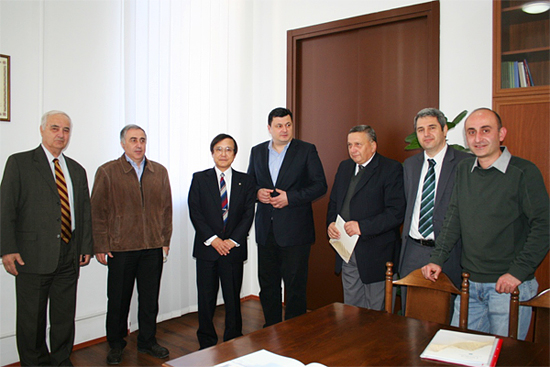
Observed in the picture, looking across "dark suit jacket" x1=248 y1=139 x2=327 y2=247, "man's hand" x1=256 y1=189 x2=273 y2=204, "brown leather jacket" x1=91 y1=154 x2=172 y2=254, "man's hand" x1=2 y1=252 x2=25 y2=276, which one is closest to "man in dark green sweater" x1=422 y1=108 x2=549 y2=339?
"dark suit jacket" x1=248 y1=139 x2=327 y2=247

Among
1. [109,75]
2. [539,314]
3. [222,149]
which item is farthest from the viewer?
[109,75]

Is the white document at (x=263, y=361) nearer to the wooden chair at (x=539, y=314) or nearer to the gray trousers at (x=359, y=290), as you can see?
the wooden chair at (x=539, y=314)

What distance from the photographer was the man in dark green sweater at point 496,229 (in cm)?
200

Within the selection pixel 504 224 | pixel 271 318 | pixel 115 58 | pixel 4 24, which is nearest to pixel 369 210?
pixel 504 224

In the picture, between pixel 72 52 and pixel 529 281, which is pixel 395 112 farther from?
pixel 72 52

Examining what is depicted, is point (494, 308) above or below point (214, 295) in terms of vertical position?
above

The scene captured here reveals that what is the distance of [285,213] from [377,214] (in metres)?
0.70

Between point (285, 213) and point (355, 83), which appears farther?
point (355, 83)

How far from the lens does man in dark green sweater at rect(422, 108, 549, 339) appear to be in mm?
1995

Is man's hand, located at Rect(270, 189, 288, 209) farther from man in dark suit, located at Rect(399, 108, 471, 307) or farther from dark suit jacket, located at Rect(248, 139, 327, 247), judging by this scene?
man in dark suit, located at Rect(399, 108, 471, 307)

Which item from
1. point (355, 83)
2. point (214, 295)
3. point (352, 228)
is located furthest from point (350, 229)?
point (355, 83)

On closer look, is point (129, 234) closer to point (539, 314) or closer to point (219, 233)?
point (219, 233)

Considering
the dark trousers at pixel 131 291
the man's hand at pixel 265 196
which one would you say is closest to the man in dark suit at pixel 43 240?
the dark trousers at pixel 131 291

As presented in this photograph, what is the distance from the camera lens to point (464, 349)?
1418 mm
